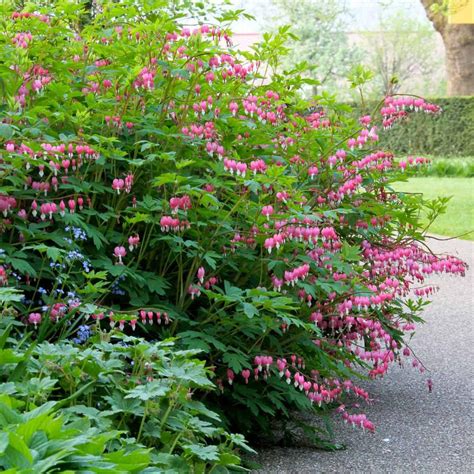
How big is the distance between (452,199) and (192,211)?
14.3 m

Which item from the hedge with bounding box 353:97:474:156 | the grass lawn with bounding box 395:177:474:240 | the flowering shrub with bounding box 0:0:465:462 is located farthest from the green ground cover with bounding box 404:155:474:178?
the flowering shrub with bounding box 0:0:465:462

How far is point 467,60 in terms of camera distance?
2959 centimetres

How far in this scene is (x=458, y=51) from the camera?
96.4 feet

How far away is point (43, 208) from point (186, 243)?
2.08ft

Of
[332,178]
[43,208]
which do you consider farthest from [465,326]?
[43,208]

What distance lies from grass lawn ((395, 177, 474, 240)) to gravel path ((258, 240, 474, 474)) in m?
3.36

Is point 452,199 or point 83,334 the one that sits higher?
point 83,334

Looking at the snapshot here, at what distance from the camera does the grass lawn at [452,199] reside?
45.8 ft

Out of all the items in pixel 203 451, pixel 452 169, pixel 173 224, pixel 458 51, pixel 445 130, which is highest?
pixel 458 51

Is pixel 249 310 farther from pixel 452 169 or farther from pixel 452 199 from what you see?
pixel 452 169

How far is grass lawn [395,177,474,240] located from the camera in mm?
13961

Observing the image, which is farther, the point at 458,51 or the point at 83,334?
the point at 458,51

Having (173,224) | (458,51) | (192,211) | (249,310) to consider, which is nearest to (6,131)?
(173,224)

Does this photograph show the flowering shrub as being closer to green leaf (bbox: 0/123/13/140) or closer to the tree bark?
green leaf (bbox: 0/123/13/140)
